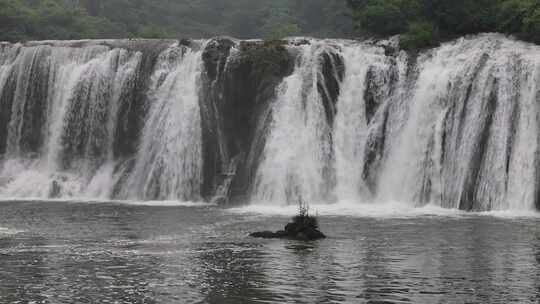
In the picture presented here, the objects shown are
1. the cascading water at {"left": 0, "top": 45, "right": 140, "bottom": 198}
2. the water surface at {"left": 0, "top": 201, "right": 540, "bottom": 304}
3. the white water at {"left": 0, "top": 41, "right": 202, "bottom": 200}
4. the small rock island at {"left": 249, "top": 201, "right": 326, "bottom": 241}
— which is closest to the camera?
the water surface at {"left": 0, "top": 201, "right": 540, "bottom": 304}

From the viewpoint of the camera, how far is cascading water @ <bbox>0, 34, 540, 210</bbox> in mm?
41000

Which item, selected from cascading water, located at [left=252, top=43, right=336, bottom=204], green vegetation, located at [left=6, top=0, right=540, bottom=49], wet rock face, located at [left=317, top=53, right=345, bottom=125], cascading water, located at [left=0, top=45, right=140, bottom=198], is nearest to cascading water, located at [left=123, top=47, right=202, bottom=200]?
cascading water, located at [left=0, top=45, right=140, bottom=198]

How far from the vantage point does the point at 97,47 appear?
2089 inches

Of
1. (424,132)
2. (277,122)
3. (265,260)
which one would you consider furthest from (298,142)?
(265,260)

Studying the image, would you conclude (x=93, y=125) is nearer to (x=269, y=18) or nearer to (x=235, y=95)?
(x=235, y=95)

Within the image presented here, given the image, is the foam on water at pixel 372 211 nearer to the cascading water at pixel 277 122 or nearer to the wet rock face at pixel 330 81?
the cascading water at pixel 277 122

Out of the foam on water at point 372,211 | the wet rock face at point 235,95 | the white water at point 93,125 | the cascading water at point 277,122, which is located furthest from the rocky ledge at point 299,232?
the white water at point 93,125

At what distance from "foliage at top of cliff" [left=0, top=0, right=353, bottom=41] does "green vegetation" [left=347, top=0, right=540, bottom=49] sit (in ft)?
94.3

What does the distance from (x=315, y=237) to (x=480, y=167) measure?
13.6 m

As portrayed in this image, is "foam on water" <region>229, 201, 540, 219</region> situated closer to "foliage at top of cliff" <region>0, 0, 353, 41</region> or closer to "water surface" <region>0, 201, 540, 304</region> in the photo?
"water surface" <region>0, 201, 540, 304</region>

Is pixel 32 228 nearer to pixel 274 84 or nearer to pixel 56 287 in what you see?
pixel 56 287

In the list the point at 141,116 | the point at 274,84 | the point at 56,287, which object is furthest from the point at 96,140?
the point at 56,287

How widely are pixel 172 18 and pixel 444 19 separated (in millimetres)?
56885

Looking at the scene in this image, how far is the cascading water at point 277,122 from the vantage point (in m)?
41.0
